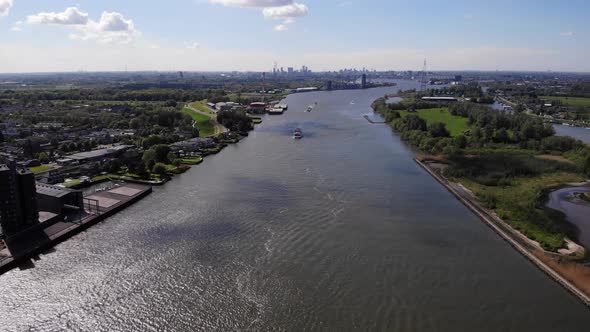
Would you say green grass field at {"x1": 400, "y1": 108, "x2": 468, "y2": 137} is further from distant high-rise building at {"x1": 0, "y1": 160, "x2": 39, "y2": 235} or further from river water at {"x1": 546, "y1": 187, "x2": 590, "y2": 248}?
distant high-rise building at {"x1": 0, "y1": 160, "x2": 39, "y2": 235}

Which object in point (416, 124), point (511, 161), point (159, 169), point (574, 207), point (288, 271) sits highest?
point (416, 124)

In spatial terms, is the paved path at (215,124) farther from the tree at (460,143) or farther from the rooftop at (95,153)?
the tree at (460,143)

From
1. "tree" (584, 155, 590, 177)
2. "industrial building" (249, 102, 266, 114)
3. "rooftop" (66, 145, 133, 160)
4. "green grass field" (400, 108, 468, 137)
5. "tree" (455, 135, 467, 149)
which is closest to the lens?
"tree" (584, 155, 590, 177)

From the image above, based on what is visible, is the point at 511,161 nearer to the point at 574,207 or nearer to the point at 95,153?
the point at 574,207

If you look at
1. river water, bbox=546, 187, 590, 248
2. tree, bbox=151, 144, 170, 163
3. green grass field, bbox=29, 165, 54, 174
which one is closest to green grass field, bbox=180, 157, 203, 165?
tree, bbox=151, 144, 170, 163

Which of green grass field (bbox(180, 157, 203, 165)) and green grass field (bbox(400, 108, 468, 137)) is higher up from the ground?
green grass field (bbox(400, 108, 468, 137))

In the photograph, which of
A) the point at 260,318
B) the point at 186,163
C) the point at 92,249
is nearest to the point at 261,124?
the point at 186,163

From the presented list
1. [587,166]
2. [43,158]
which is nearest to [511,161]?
[587,166]
